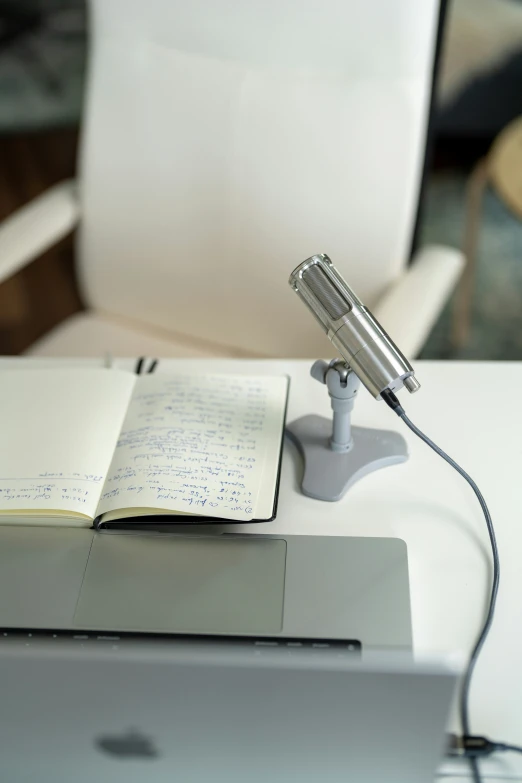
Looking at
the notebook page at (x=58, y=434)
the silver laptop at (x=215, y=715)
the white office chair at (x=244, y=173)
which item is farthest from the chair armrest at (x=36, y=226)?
the silver laptop at (x=215, y=715)

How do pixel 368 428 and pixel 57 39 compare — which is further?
pixel 57 39

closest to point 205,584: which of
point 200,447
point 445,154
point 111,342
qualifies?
point 200,447

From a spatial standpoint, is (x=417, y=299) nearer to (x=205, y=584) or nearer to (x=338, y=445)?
(x=338, y=445)

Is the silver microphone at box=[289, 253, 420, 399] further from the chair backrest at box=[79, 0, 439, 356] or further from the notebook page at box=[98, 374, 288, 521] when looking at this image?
the chair backrest at box=[79, 0, 439, 356]

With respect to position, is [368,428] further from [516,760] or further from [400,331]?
[516,760]

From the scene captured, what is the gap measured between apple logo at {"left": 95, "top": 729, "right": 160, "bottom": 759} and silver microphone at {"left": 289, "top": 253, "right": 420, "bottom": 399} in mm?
357

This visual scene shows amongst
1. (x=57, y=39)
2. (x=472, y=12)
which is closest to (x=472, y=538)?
(x=472, y=12)

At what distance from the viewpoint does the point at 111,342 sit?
1299 mm

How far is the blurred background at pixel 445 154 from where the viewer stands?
2.02m

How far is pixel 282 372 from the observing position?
97 centimetres

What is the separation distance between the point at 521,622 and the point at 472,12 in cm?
228

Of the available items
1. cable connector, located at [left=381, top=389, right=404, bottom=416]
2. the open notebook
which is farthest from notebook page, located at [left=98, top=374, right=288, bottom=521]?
cable connector, located at [left=381, top=389, right=404, bottom=416]

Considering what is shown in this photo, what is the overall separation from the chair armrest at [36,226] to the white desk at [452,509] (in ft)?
0.76

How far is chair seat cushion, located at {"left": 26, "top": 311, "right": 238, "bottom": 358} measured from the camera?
1274 millimetres
